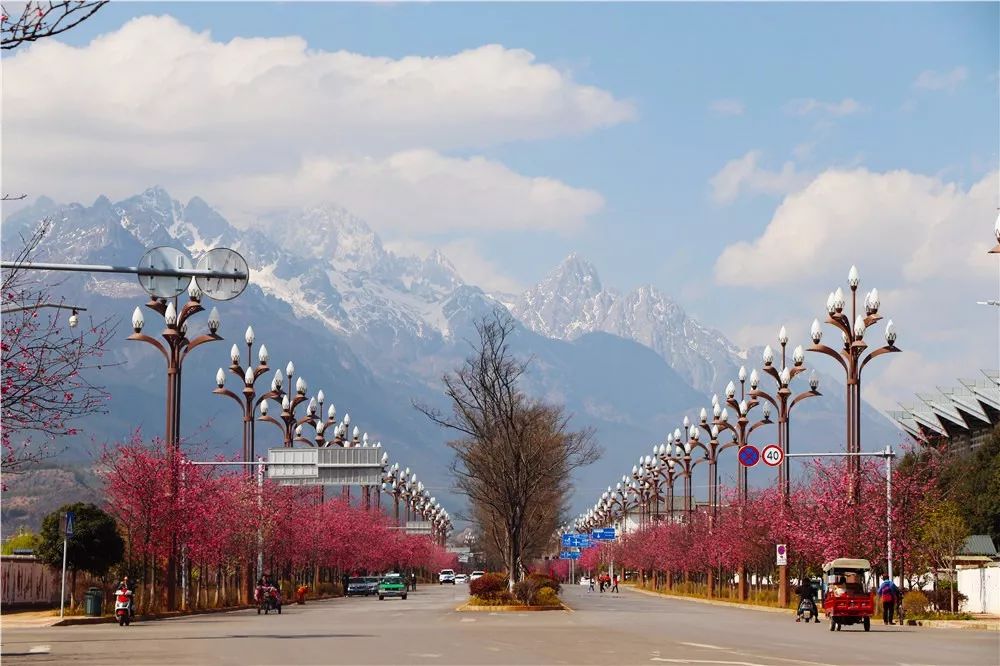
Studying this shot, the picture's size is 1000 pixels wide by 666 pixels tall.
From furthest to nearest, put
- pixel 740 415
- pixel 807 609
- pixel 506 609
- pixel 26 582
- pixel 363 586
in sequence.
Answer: pixel 363 586 → pixel 740 415 → pixel 26 582 → pixel 506 609 → pixel 807 609

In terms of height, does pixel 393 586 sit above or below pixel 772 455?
below

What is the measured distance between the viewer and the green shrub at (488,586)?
61.4 meters

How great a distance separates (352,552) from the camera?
359 ft

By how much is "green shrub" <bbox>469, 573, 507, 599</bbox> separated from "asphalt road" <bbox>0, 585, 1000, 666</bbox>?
1121 centimetres

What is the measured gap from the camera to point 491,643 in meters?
33.3

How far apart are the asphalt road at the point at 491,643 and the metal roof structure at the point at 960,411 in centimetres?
6955

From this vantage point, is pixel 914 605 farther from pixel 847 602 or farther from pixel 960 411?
pixel 960 411

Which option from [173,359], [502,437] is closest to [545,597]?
[502,437]

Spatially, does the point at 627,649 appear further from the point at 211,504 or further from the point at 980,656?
the point at 211,504

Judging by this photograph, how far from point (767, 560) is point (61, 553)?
36.1m

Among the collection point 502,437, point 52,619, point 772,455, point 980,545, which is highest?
point 502,437

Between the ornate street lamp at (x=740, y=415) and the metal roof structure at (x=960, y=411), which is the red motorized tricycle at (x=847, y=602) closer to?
the ornate street lamp at (x=740, y=415)

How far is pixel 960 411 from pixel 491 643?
9634 centimetres

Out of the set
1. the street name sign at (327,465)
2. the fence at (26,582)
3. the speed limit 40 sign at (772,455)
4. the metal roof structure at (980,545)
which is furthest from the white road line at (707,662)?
the metal roof structure at (980,545)
